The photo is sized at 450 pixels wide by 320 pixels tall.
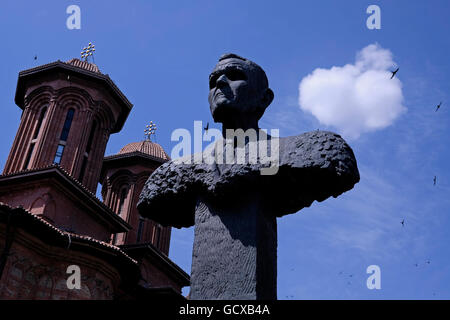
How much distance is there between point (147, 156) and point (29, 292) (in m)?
12.9

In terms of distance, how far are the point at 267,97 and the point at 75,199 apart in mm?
15836

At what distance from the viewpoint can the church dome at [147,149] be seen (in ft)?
86.5

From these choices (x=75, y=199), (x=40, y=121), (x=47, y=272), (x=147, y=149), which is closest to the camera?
(x=47, y=272)

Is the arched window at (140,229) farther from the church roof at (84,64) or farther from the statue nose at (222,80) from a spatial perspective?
the statue nose at (222,80)

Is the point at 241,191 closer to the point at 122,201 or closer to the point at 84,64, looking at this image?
the point at 84,64

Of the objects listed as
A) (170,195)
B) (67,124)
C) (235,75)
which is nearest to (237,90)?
(235,75)

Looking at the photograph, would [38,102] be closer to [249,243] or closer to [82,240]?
[82,240]

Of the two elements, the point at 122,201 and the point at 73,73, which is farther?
the point at 122,201

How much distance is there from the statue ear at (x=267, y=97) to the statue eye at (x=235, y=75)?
0.74 feet

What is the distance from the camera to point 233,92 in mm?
3172

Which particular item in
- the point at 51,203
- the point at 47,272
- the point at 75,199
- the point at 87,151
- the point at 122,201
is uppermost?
the point at 87,151

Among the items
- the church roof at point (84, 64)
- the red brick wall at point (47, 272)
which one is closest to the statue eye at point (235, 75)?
the red brick wall at point (47, 272)

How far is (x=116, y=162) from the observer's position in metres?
26.1
